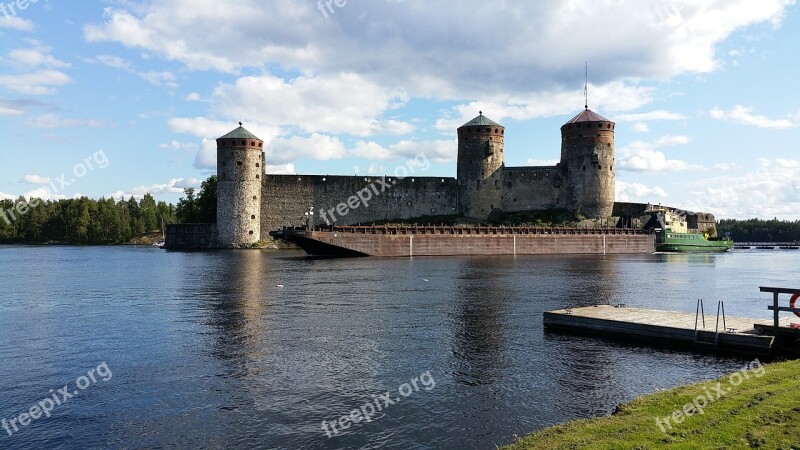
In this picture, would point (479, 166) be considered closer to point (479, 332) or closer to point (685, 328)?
point (479, 332)

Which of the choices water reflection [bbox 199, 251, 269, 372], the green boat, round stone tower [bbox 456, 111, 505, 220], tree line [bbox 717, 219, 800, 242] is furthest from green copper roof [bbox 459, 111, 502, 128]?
tree line [bbox 717, 219, 800, 242]

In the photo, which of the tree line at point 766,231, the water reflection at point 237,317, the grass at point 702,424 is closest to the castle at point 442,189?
the water reflection at point 237,317

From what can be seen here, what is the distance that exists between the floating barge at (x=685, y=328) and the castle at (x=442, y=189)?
62549 mm

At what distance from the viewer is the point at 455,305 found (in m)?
26.2

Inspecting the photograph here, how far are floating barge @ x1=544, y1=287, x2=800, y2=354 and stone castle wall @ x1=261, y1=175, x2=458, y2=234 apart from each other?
60910 millimetres

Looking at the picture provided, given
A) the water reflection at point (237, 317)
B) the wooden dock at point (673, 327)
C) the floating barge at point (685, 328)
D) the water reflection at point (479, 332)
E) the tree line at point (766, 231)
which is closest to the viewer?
the water reflection at point (479, 332)

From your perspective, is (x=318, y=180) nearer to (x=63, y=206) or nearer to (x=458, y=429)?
(x=458, y=429)

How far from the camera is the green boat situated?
3248 inches

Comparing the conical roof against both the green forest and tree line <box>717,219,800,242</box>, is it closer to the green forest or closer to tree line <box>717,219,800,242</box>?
the green forest

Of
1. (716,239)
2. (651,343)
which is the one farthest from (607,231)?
(651,343)

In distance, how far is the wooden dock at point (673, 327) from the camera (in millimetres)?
16359

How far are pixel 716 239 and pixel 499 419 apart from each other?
305 feet

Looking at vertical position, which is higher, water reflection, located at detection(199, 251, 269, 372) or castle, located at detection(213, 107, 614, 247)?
castle, located at detection(213, 107, 614, 247)

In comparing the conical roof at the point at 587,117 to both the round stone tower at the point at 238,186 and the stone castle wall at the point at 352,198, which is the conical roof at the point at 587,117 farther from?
the round stone tower at the point at 238,186
